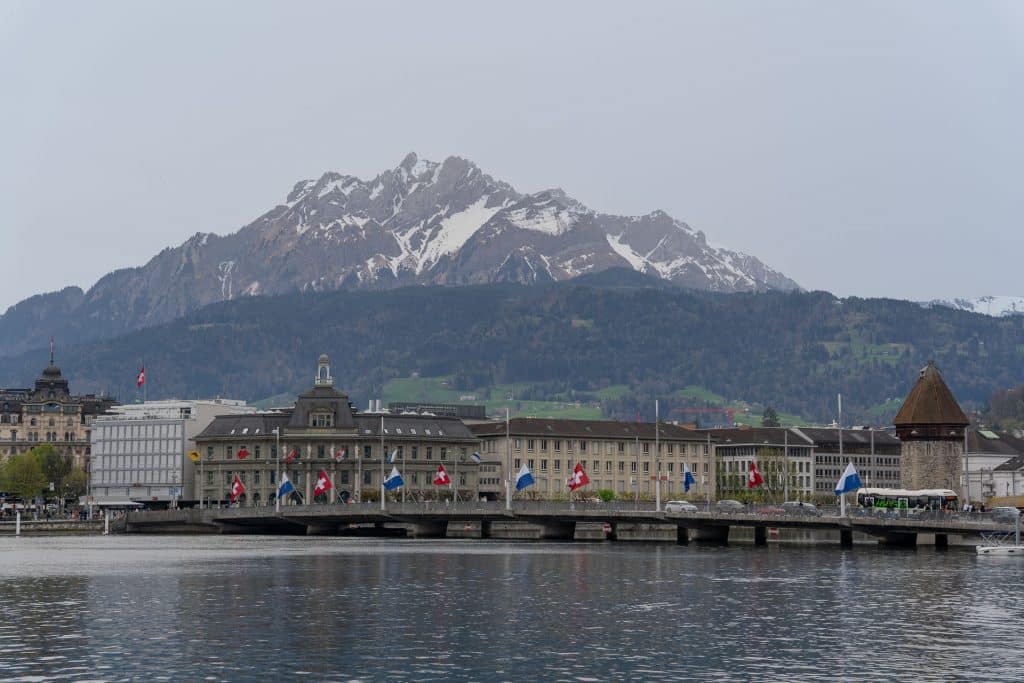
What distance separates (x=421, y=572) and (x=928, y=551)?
169 ft

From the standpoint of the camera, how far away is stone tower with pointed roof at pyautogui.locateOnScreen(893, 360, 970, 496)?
197000 millimetres

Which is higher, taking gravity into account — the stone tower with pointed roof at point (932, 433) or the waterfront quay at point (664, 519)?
the stone tower with pointed roof at point (932, 433)

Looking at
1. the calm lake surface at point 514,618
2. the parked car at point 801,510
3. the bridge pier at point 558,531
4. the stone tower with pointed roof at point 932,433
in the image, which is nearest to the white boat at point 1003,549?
the calm lake surface at point 514,618

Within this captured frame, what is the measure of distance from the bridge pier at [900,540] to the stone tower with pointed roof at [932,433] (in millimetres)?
33990

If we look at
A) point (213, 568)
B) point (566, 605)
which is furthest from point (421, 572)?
point (566, 605)

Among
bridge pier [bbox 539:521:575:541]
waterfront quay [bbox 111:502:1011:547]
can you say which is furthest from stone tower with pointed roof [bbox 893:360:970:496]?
bridge pier [bbox 539:521:575:541]

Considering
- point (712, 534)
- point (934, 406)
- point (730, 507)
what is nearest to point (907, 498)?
point (934, 406)

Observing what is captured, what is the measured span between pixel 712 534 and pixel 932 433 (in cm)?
3569

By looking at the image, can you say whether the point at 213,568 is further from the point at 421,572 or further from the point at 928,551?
the point at 928,551

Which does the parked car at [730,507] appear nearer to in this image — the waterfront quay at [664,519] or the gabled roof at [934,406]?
the waterfront quay at [664,519]

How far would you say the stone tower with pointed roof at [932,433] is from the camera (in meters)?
197

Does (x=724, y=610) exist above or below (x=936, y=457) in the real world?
below

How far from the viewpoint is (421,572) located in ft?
393

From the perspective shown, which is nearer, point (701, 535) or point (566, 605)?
point (566, 605)
